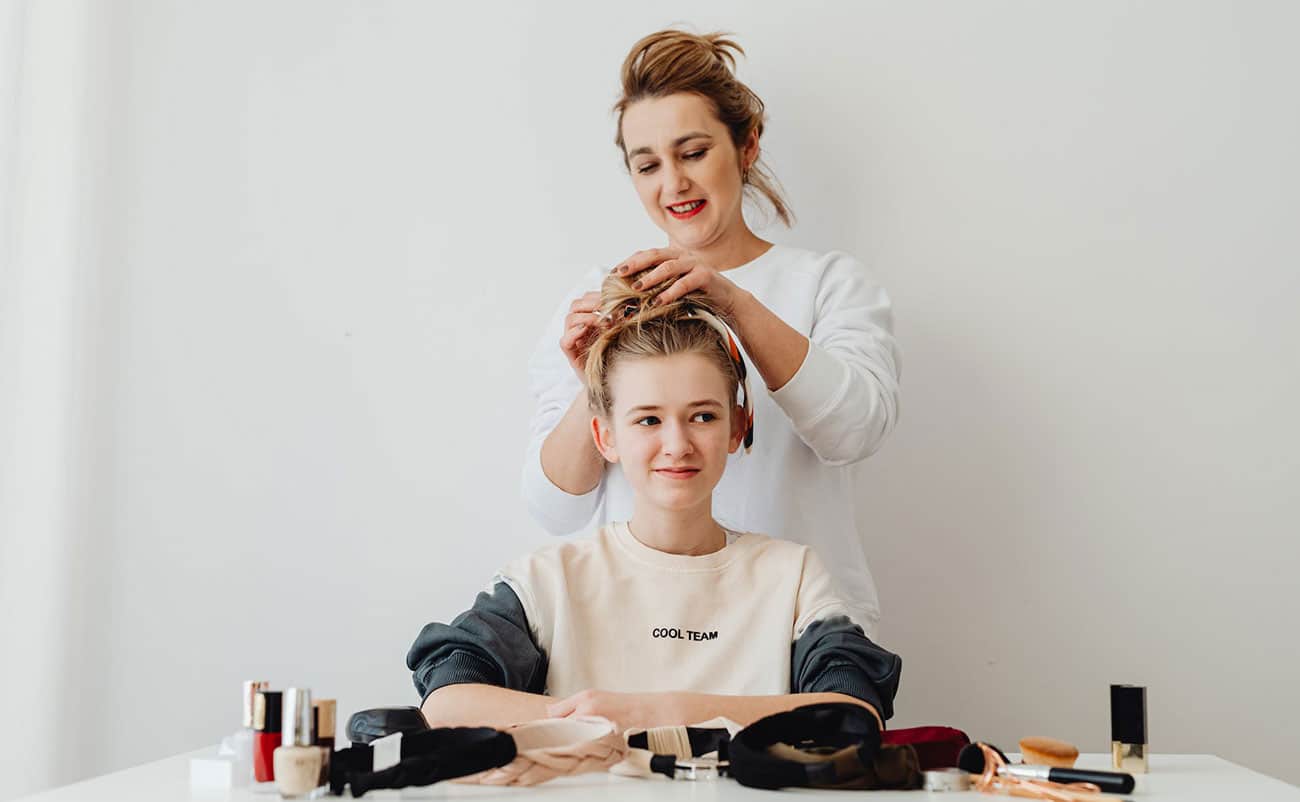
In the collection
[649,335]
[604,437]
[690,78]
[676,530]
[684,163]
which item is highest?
Answer: [690,78]

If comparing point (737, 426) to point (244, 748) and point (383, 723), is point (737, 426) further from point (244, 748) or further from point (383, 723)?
point (244, 748)

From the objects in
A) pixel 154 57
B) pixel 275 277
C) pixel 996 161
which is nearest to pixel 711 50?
pixel 996 161

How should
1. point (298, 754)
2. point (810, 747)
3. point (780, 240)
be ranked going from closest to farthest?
point (298, 754) → point (810, 747) → point (780, 240)

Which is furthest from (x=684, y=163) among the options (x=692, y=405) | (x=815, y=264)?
(x=692, y=405)

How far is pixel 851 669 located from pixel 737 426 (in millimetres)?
314

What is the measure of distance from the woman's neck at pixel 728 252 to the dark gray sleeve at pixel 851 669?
657mm

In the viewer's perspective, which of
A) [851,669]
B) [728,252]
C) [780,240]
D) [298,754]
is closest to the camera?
[298,754]

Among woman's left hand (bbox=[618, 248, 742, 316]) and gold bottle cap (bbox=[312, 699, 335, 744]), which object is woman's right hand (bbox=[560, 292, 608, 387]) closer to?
woman's left hand (bbox=[618, 248, 742, 316])

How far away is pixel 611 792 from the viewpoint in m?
0.77

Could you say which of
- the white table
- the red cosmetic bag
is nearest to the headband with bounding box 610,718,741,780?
the white table

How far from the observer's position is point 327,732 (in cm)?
76

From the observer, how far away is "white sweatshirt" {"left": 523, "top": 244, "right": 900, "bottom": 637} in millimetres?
1465

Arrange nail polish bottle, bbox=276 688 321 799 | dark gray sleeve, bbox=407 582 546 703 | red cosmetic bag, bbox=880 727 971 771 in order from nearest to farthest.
A: nail polish bottle, bbox=276 688 321 799, red cosmetic bag, bbox=880 727 971 771, dark gray sleeve, bbox=407 582 546 703

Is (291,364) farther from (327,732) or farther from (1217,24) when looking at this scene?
(1217,24)
